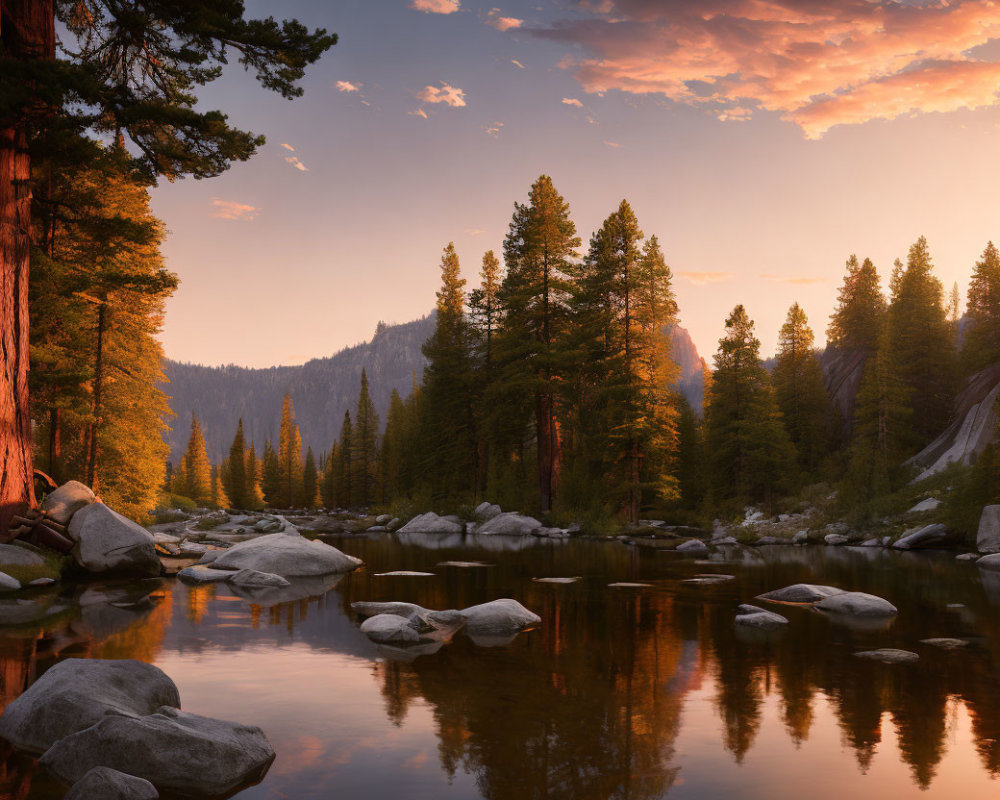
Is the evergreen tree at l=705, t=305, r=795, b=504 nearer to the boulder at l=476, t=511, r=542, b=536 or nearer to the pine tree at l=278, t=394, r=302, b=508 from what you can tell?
the boulder at l=476, t=511, r=542, b=536

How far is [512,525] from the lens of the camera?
33875 mm

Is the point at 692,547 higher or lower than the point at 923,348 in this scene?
lower

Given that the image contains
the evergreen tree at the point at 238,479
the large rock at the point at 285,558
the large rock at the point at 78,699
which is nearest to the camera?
the large rock at the point at 78,699

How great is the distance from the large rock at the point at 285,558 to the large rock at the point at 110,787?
12.5 metres

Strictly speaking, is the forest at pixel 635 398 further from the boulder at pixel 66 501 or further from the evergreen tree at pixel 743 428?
the boulder at pixel 66 501

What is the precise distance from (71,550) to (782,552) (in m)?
22.9

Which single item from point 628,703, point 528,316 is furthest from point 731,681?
point 528,316

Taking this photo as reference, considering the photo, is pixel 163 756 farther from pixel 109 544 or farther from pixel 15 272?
pixel 15 272

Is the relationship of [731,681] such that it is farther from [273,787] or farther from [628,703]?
[273,787]

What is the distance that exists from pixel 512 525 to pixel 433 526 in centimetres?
551

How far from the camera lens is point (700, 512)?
129 feet

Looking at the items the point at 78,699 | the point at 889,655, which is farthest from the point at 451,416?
the point at 78,699

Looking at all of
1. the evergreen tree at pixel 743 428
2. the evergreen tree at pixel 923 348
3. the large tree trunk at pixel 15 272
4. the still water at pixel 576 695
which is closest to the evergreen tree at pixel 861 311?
the evergreen tree at pixel 923 348

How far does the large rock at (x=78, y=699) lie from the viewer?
5258 mm
